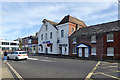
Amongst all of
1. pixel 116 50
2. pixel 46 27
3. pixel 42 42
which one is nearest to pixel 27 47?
pixel 42 42

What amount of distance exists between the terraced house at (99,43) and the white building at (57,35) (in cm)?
244

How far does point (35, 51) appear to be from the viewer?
38062 millimetres

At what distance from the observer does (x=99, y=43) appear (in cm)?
1842

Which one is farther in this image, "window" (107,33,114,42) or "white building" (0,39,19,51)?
"white building" (0,39,19,51)

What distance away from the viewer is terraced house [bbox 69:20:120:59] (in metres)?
16.6

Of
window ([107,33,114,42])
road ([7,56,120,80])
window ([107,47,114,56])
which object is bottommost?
road ([7,56,120,80])

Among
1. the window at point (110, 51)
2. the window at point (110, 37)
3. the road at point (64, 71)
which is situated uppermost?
the window at point (110, 37)

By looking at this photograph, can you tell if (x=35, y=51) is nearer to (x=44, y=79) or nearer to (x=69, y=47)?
(x=69, y=47)

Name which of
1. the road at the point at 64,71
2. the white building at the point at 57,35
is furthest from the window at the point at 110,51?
the white building at the point at 57,35

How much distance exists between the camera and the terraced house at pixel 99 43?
653 inches

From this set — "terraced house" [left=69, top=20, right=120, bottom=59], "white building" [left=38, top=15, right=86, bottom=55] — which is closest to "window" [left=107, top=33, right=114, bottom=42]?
"terraced house" [left=69, top=20, right=120, bottom=59]

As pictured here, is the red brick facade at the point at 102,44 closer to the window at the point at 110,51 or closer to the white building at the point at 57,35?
the window at the point at 110,51

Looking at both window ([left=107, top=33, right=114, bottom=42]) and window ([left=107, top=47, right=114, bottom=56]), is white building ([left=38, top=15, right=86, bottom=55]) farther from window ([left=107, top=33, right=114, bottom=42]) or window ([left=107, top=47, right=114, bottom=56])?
window ([left=107, top=47, right=114, bottom=56])

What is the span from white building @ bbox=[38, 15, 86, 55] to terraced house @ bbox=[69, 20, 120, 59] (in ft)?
7.99
